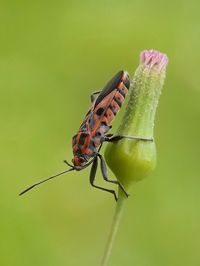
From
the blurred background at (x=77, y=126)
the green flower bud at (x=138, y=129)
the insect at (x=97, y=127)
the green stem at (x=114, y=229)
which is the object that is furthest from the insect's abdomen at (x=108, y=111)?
the blurred background at (x=77, y=126)

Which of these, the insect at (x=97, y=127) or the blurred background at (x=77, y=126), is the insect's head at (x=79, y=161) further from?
the blurred background at (x=77, y=126)

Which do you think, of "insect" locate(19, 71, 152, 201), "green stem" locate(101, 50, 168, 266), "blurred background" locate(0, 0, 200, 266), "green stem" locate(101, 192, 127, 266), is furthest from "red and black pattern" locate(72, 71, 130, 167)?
"blurred background" locate(0, 0, 200, 266)

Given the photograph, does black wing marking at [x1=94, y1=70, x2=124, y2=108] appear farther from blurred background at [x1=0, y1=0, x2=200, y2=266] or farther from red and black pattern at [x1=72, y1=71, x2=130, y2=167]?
blurred background at [x1=0, y1=0, x2=200, y2=266]

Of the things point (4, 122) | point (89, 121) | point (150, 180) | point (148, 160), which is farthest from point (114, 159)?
point (4, 122)

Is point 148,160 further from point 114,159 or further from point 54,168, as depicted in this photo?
point 54,168

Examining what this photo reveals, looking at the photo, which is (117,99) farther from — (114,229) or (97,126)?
(114,229)
